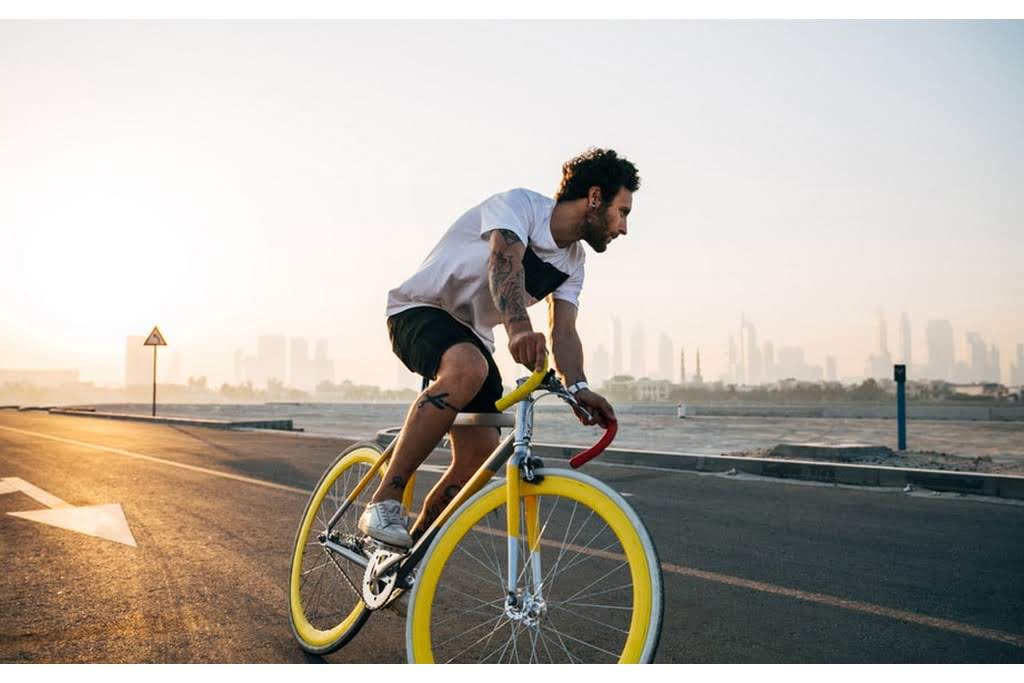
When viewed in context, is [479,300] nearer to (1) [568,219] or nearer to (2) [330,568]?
(1) [568,219]

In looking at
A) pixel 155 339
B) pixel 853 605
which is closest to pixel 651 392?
pixel 155 339

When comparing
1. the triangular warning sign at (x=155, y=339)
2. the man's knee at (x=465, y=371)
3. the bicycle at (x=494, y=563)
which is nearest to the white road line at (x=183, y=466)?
the bicycle at (x=494, y=563)

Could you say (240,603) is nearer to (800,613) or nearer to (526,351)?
(526,351)

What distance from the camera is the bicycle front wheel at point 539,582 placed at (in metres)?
1.91

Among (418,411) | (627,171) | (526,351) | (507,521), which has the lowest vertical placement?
(507,521)

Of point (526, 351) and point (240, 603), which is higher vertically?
point (526, 351)

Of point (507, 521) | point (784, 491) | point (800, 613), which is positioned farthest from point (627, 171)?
point (784, 491)

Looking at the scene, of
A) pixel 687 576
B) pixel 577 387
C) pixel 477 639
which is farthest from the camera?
pixel 687 576

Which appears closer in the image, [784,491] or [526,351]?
[526,351]

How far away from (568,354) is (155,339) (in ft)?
76.4

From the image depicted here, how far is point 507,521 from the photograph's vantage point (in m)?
2.22

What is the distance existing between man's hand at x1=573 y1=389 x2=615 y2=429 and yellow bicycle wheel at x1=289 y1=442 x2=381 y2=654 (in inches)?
44.9

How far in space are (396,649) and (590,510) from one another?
1341 millimetres

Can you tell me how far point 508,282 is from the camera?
235cm
